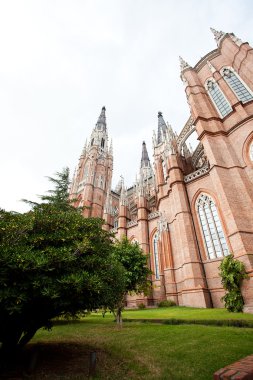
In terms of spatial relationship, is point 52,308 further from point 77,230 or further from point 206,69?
point 206,69

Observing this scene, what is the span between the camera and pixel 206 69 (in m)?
25.5

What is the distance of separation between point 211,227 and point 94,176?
3220 centimetres

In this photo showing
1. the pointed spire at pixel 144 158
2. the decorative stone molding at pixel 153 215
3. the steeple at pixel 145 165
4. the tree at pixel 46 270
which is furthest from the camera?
the pointed spire at pixel 144 158

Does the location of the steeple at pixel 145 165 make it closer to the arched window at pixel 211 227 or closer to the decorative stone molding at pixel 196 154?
the decorative stone molding at pixel 196 154

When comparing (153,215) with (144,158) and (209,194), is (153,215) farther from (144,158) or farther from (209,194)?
(144,158)

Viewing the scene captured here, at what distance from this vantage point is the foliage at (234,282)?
1284cm

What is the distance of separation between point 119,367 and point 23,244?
4480 millimetres

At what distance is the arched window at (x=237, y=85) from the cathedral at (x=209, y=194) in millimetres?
45

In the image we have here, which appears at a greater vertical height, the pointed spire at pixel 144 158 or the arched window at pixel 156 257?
the pointed spire at pixel 144 158

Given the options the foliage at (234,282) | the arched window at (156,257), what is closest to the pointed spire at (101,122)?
the arched window at (156,257)

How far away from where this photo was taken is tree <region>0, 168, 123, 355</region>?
4.84 metres

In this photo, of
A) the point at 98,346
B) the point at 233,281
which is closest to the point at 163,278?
the point at 233,281

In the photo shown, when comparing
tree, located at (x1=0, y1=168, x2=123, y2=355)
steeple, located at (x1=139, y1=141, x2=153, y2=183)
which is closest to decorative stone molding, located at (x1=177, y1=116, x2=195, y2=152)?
tree, located at (x1=0, y1=168, x2=123, y2=355)

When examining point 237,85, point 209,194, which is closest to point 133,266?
point 209,194
